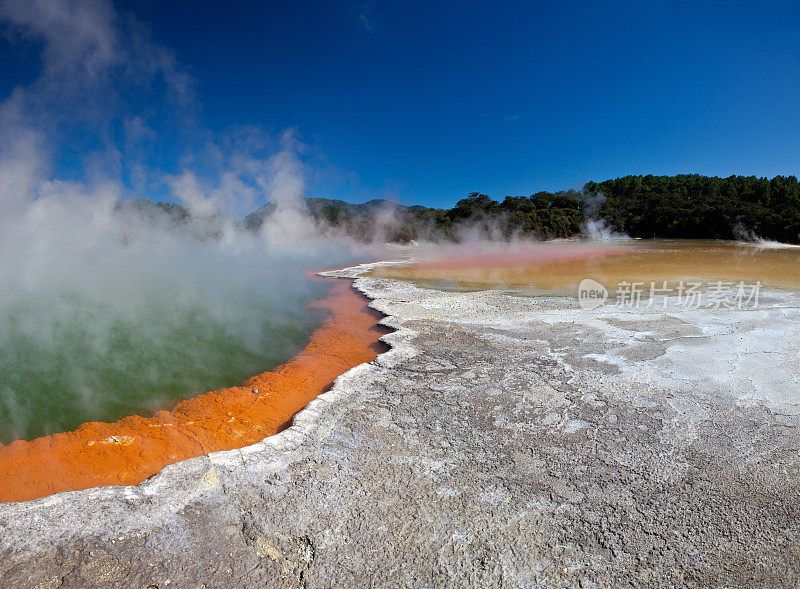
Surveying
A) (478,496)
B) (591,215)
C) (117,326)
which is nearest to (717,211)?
(591,215)

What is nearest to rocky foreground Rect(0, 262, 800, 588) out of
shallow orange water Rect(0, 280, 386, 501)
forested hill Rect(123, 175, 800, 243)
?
shallow orange water Rect(0, 280, 386, 501)

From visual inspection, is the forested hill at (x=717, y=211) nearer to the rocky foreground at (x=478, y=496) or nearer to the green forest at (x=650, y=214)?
the green forest at (x=650, y=214)

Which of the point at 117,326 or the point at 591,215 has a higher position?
→ the point at 591,215

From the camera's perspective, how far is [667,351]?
460 cm

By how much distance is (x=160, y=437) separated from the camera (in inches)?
135

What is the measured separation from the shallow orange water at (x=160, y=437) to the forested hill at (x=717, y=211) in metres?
30.0

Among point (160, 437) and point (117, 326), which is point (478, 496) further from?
point (117, 326)

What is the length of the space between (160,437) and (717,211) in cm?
3575

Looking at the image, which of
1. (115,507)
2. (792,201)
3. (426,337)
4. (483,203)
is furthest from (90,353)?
(483,203)

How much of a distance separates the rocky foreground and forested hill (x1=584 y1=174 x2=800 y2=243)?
28232 millimetres

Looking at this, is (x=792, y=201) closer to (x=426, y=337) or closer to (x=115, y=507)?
(x=426, y=337)

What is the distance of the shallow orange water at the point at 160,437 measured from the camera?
2.91 m

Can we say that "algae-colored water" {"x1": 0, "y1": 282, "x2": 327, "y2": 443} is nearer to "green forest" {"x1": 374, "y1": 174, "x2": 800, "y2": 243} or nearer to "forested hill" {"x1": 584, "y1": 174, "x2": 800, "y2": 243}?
"green forest" {"x1": 374, "y1": 174, "x2": 800, "y2": 243}

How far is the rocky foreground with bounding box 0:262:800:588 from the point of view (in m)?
1.95
